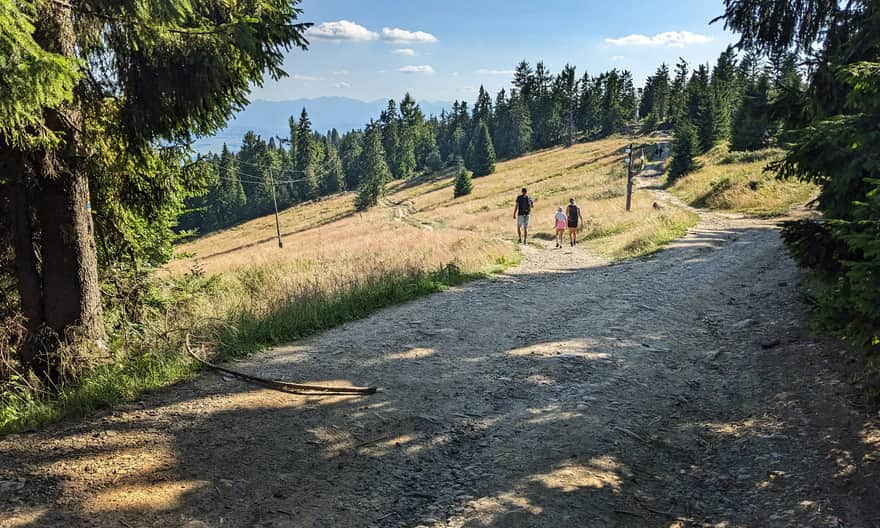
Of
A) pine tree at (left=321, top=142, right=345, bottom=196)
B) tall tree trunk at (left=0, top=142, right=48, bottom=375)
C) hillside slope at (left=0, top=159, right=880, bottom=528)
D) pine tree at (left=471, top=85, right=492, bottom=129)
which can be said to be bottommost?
hillside slope at (left=0, top=159, right=880, bottom=528)

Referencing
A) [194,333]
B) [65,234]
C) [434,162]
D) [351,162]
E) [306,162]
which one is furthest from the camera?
[351,162]

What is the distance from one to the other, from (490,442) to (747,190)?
1162 inches

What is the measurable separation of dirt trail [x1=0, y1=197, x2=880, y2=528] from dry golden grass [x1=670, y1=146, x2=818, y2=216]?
19.6m

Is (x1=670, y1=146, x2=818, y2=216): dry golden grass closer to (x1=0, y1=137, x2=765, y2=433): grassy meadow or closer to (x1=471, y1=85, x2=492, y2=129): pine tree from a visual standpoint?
(x1=0, y1=137, x2=765, y2=433): grassy meadow

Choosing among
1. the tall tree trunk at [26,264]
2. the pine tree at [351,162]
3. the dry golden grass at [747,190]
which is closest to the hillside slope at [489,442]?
the tall tree trunk at [26,264]

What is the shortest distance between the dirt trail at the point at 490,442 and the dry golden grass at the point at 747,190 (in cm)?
1965

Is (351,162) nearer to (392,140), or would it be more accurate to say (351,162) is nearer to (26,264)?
(392,140)

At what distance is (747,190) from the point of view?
28453 millimetres

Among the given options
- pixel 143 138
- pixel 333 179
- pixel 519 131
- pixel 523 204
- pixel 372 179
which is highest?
pixel 519 131

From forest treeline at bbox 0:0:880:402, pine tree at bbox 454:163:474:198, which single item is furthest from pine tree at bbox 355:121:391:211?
forest treeline at bbox 0:0:880:402

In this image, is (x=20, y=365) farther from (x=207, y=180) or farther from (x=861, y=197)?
(x=861, y=197)

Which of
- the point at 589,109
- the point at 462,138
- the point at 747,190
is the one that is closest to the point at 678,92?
the point at 589,109

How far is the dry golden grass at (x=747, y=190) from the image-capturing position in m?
26.2

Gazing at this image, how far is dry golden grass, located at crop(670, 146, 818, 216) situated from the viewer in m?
26.2
